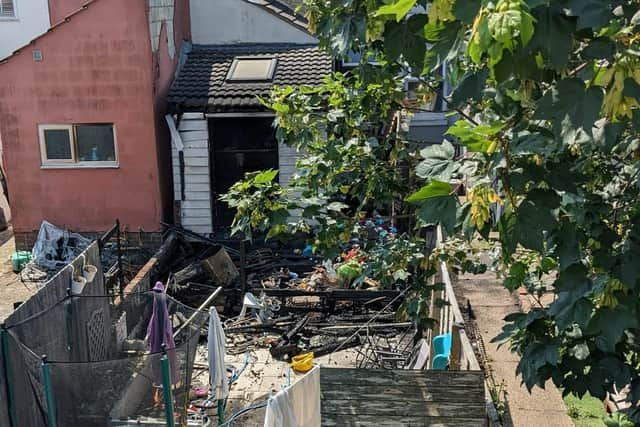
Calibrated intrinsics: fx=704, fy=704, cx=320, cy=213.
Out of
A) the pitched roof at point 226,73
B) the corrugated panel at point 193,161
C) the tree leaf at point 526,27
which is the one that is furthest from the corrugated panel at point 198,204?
the tree leaf at point 526,27

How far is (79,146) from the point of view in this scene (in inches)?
591

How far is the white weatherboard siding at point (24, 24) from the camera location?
2233 cm

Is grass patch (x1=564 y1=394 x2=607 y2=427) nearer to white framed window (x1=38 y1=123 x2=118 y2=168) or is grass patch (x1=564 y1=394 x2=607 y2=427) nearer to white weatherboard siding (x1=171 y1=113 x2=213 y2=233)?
white weatherboard siding (x1=171 y1=113 x2=213 y2=233)

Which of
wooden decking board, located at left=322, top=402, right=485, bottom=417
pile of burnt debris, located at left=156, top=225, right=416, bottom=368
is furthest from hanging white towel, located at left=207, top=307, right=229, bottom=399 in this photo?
pile of burnt debris, located at left=156, top=225, right=416, bottom=368

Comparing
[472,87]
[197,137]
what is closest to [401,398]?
[472,87]

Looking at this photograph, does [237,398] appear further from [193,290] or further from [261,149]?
[261,149]

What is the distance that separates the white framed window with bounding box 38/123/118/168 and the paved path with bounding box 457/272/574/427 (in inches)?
327

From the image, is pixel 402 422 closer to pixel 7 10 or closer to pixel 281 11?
pixel 281 11

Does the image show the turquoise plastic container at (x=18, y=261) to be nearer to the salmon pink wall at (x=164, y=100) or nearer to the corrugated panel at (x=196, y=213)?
the salmon pink wall at (x=164, y=100)

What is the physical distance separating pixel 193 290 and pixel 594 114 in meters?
11.6

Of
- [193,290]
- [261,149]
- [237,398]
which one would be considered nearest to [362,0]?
[237,398]

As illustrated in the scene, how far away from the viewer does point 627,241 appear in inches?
127

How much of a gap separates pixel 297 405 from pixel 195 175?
10030 millimetres

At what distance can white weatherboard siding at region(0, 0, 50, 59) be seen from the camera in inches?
879
